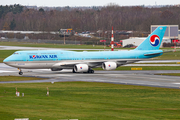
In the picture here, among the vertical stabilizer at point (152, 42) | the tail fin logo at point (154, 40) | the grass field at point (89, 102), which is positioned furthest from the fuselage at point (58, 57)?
the grass field at point (89, 102)

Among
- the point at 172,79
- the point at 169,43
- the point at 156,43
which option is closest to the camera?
the point at 172,79

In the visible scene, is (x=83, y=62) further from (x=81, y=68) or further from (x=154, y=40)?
(x=154, y=40)

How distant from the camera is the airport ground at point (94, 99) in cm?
2769

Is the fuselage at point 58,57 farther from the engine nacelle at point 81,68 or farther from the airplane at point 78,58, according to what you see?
the engine nacelle at point 81,68

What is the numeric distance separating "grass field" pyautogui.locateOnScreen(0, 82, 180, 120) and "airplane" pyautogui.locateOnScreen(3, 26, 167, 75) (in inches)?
493

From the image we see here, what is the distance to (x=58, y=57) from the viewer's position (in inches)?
2452

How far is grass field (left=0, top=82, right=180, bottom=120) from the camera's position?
2738 centimetres

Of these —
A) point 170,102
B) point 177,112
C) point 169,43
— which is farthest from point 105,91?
point 169,43

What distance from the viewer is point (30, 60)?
60.2 m

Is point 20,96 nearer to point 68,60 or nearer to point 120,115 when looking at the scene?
point 120,115

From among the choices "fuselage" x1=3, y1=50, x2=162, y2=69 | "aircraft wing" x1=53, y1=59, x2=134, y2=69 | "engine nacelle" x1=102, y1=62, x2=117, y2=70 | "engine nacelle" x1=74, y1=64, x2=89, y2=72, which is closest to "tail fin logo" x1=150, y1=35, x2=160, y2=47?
"fuselage" x1=3, y1=50, x2=162, y2=69

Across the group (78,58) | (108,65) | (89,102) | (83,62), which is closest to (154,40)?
(108,65)

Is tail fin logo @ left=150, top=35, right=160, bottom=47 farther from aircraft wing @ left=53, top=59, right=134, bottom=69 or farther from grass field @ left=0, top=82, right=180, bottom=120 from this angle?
grass field @ left=0, top=82, right=180, bottom=120

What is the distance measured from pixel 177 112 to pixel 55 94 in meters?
15.5
